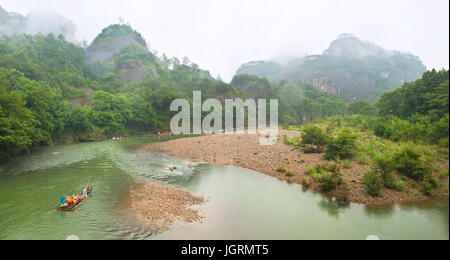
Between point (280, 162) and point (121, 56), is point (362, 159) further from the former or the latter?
point (121, 56)

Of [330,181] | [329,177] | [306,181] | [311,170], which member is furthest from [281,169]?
[330,181]

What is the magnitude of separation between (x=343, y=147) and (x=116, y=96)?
47.6 meters

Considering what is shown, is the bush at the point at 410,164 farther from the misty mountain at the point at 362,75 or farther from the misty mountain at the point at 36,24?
→ the misty mountain at the point at 362,75

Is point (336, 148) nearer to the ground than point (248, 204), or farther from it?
farther from it

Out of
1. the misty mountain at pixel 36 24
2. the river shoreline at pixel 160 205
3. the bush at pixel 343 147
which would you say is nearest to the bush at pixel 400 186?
the bush at pixel 343 147

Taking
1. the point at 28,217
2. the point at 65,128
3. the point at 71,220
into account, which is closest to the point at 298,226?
the point at 71,220

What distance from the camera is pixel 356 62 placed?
177 metres

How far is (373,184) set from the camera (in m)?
12.6

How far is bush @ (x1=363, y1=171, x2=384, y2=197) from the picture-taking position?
12344 mm

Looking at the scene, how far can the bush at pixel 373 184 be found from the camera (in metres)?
12.3

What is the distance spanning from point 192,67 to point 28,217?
108752 mm

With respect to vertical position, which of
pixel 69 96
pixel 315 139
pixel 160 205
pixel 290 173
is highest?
pixel 69 96

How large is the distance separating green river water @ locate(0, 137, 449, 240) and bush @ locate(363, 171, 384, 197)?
1260mm
